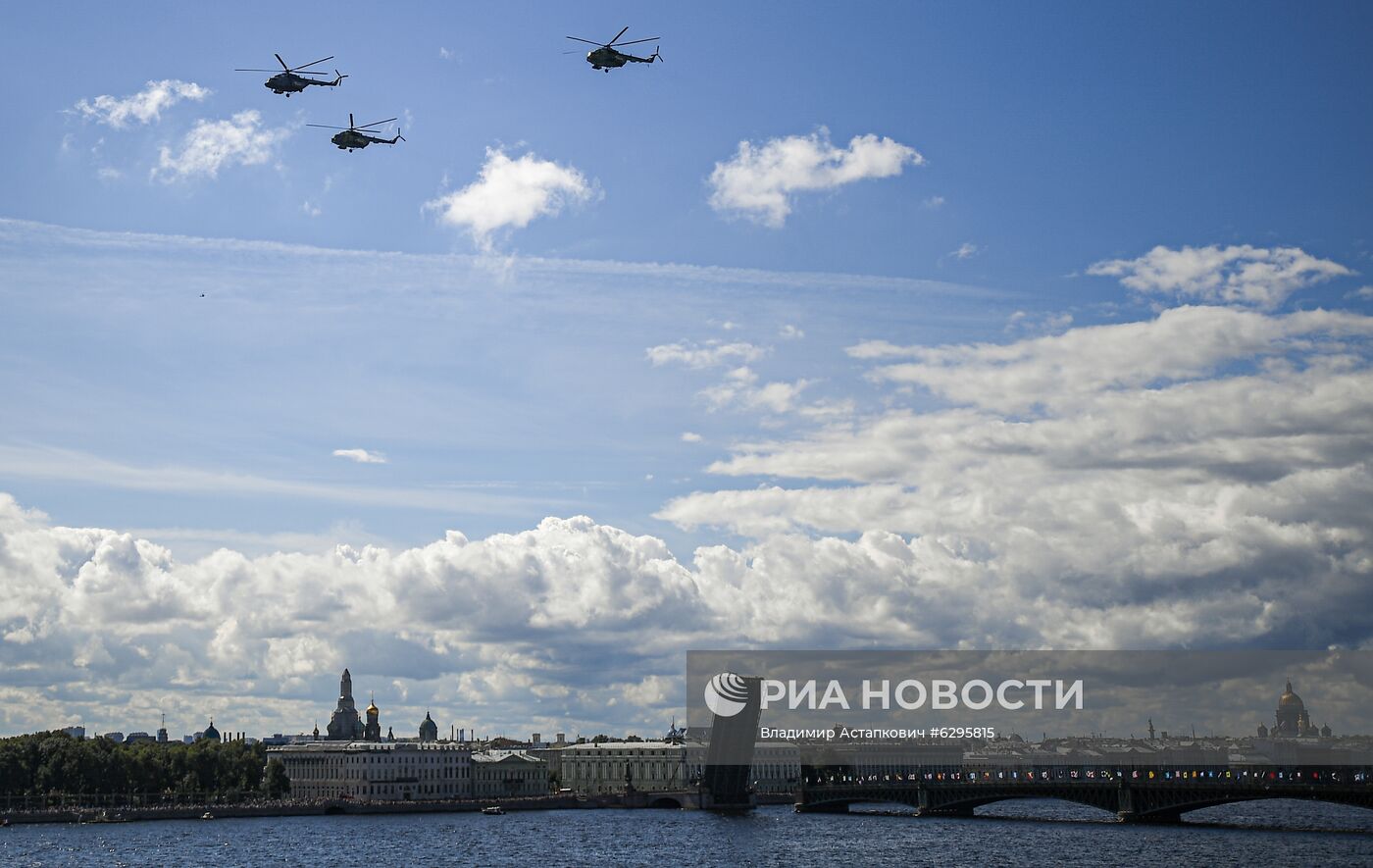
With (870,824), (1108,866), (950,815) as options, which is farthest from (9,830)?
(1108,866)

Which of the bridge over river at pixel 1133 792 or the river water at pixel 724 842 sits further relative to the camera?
the bridge over river at pixel 1133 792

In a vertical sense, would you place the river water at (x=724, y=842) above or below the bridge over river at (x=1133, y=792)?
below

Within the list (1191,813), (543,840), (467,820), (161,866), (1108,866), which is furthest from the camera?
(467,820)

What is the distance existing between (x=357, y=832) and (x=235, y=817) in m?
37.2

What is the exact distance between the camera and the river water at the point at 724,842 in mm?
108125

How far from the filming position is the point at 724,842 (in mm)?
132125

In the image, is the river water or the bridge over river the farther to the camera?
the bridge over river

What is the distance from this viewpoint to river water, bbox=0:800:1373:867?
10812cm

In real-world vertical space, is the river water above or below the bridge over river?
below

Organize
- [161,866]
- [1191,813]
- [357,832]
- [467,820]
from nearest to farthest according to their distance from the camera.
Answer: [161,866] → [357,832] → [1191,813] → [467,820]

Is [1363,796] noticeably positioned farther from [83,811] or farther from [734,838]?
[83,811]

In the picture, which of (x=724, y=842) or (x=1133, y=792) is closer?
(x=724, y=842)

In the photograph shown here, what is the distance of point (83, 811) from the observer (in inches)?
6550

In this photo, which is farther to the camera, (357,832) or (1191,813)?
(1191,813)
